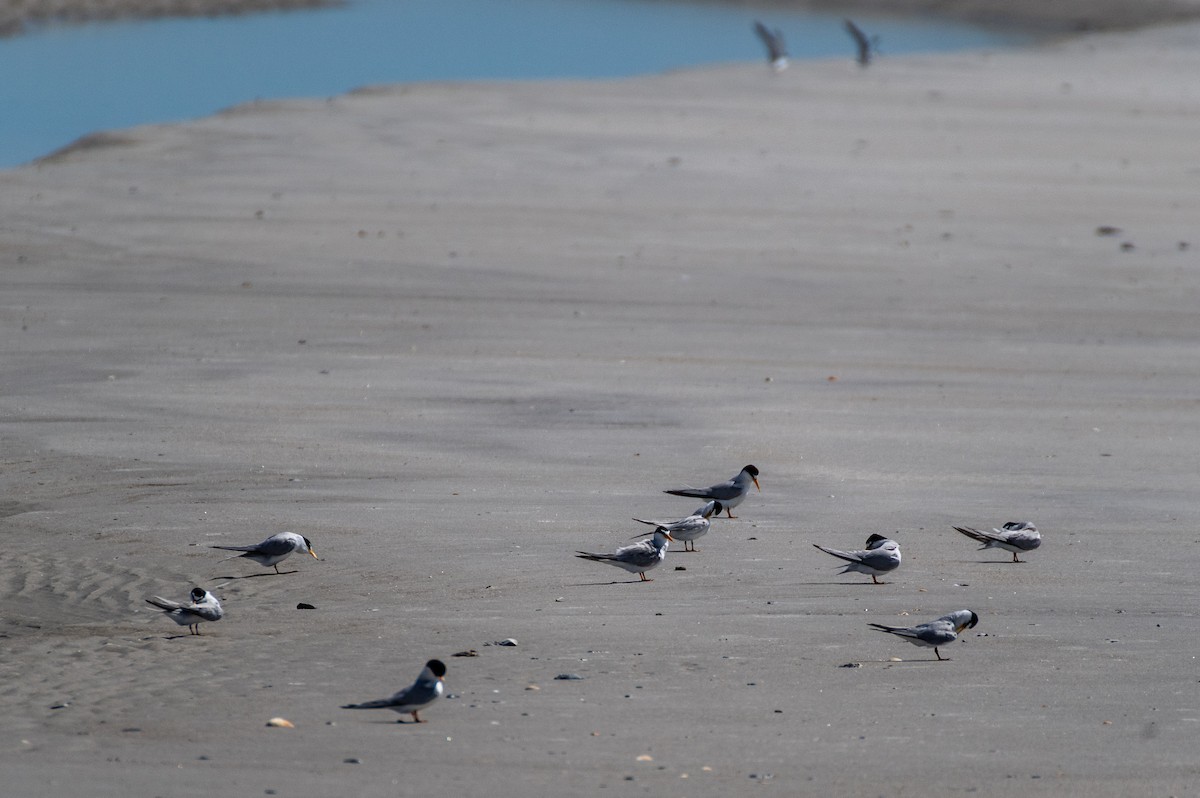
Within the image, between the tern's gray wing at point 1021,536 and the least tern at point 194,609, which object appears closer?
the least tern at point 194,609

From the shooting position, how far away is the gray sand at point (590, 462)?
5.38 meters

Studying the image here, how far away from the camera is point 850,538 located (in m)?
7.53

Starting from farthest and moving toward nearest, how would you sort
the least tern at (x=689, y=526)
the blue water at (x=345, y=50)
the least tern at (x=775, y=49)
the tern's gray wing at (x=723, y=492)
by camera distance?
the least tern at (x=775, y=49) < the blue water at (x=345, y=50) < the tern's gray wing at (x=723, y=492) < the least tern at (x=689, y=526)

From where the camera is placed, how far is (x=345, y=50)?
135 ft

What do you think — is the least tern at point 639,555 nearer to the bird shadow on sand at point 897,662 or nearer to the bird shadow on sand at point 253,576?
the bird shadow on sand at point 897,662

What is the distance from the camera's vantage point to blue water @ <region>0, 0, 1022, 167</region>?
1156 inches

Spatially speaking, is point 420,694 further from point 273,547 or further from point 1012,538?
point 1012,538

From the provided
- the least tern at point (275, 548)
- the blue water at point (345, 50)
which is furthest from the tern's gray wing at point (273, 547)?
the blue water at point (345, 50)

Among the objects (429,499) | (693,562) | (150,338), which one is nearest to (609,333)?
(150,338)

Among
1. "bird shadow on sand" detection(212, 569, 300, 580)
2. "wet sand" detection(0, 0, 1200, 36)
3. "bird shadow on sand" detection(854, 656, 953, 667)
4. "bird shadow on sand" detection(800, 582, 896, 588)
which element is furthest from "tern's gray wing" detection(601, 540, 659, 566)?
"wet sand" detection(0, 0, 1200, 36)

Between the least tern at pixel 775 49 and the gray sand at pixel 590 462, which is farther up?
the least tern at pixel 775 49

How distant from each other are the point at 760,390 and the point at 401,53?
32043 millimetres

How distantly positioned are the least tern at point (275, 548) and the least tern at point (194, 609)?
1.65 ft

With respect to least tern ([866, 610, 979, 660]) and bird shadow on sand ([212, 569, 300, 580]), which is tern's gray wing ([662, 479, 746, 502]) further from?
bird shadow on sand ([212, 569, 300, 580])
